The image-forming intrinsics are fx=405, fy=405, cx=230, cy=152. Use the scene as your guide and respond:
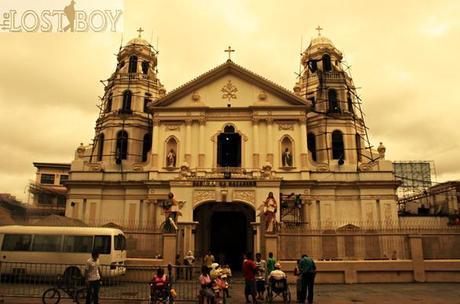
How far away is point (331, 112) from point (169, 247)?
20220 mm

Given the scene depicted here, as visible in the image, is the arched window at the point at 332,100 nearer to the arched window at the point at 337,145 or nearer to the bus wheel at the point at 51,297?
the arched window at the point at 337,145

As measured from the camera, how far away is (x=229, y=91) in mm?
32000

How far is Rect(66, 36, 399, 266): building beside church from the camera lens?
96.2 feet

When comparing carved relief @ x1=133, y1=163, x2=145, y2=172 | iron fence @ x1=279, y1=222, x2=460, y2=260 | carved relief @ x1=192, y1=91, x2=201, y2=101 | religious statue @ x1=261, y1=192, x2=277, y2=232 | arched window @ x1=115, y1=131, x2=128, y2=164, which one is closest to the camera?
religious statue @ x1=261, y1=192, x2=277, y2=232

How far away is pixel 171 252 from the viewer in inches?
773

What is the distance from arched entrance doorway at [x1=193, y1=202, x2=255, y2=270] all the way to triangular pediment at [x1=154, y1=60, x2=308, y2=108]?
821 centimetres

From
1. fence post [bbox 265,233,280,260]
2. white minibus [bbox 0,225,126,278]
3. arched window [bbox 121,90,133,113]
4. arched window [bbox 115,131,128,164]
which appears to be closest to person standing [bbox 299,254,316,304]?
fence post [bbox 265,233,280,260]

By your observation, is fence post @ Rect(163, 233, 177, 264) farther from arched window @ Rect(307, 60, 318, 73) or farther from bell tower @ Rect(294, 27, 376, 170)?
arched window @ Rect(307, 60, 318, 73)

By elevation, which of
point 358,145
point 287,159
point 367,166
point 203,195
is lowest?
point 203,195

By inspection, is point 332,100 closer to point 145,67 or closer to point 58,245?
point 145,67

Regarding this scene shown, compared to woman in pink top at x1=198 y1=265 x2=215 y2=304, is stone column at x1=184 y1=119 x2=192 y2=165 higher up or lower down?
higher up

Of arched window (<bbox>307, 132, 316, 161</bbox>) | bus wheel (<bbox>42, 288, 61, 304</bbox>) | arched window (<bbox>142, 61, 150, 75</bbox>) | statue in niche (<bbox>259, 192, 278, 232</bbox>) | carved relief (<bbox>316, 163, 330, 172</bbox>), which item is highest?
arched window (<bbox>142, 61, 150, 75</bbox>)

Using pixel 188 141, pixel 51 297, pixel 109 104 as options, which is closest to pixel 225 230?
pixel 188 141

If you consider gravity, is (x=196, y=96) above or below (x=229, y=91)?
below
